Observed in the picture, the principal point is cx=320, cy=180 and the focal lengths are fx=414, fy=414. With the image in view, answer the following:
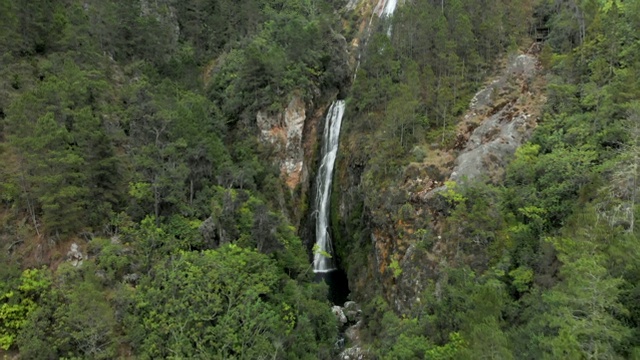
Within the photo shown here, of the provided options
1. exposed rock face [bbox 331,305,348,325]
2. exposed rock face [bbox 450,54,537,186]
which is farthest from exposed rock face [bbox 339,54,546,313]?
exposed rock face [bbox 331,305,348,325]

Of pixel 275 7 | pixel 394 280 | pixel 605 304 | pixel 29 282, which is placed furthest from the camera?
pixel 275 7

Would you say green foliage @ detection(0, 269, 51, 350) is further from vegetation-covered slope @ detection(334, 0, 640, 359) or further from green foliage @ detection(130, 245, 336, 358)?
vegetation-covered slope @ detection(334, 0, 640, 359)

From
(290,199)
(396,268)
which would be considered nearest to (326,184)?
(290,199)

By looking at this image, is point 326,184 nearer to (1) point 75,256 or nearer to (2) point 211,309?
(2) point 211,309

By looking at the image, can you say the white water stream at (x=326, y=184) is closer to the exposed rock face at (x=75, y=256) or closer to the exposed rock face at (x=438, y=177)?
the exposed rock face at (x=438, y=177)

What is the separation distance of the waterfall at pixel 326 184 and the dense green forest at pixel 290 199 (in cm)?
156

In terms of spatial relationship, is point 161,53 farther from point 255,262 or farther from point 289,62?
point 255,262

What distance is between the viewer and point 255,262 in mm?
27156

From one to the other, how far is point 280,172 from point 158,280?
21.6m

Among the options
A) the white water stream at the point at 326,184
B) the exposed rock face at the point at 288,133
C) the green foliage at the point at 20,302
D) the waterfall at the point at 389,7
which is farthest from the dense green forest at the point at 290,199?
the waterfall at the point at 389,7

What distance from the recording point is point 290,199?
4419cm

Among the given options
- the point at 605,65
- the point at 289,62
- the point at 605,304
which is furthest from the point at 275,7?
the point at 605,304

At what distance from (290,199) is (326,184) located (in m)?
4.28

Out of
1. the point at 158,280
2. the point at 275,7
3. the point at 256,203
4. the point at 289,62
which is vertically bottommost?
the point at 158,280
